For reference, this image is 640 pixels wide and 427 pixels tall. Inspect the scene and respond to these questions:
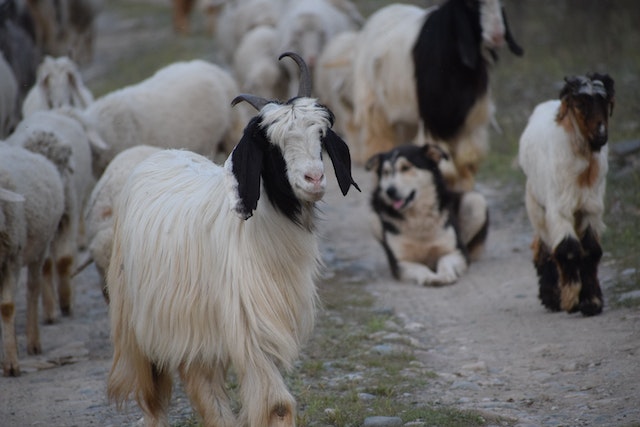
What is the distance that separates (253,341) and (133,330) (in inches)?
32.8

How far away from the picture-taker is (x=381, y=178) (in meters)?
Answer: 10.0

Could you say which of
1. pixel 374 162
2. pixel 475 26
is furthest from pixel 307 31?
pixel 374 162

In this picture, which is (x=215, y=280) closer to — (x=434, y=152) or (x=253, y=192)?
(x=253, y=192)

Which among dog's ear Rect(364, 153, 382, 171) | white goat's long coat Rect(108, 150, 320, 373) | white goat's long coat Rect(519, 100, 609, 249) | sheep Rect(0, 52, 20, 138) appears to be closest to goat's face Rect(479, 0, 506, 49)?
dog's ear Rect(364, 153, 382, 171)

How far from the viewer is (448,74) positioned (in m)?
10.5

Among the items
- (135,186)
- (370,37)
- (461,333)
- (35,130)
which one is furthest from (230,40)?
(135,186)

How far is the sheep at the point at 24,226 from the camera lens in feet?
23.0

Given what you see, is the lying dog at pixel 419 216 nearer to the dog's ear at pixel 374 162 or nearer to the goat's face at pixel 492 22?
the dog's ear at pixel 374 162

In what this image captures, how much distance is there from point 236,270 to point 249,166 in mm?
492

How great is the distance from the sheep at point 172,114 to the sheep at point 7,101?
1.38 meters

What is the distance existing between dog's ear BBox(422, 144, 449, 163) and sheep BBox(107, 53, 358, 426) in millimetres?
4569

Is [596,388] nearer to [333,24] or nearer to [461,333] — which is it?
[461,333]

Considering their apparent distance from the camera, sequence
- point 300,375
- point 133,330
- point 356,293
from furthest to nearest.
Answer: point 356,293 < point 300,375 < point 133,330

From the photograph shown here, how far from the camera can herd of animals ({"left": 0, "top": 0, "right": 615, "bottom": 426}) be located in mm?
5105
